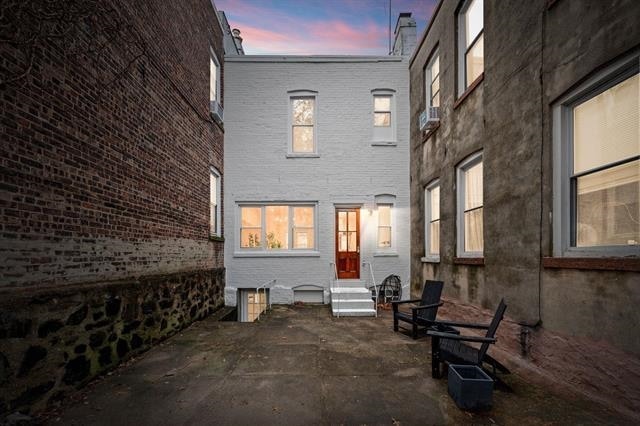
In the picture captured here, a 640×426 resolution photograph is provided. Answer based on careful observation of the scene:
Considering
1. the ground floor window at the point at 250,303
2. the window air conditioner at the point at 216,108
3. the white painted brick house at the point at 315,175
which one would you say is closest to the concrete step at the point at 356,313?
the white painted brick house at the point at 315,175

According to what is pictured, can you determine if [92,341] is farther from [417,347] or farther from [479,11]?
[479,11]

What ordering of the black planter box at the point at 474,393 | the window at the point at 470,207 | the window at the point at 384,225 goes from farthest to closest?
the window at the point at 384,225, the window at the point at 470,207, the black planter box at the point at 474,393

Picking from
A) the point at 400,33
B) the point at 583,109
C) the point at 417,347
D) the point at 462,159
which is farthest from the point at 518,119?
the point at 400,33

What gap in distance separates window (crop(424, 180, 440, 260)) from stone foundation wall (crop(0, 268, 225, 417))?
6026 mm

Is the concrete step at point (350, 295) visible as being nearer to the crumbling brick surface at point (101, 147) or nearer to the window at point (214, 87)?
the crumbling brick surface at point (101, 147)

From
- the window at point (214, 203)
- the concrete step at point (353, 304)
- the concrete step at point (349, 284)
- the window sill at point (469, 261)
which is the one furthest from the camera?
the concrete step at point (349, 284)

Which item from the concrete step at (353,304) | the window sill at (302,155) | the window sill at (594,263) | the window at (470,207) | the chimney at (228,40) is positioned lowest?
the concrete step at (353,304)

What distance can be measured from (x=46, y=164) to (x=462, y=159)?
622cm

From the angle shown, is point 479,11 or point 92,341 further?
point 479,11

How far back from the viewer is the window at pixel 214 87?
8.26m

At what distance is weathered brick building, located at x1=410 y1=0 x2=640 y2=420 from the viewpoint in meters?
2.91

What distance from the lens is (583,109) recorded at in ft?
11.3

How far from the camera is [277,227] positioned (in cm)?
924

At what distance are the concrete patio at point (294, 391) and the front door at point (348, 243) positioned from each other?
149 inches
